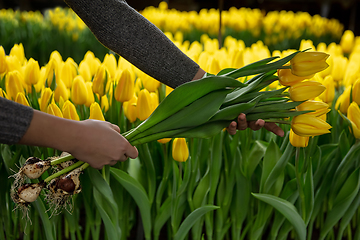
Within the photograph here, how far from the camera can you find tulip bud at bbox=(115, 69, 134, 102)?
1.03 meters

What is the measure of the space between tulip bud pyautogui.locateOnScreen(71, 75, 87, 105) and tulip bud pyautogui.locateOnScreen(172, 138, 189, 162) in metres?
0.32

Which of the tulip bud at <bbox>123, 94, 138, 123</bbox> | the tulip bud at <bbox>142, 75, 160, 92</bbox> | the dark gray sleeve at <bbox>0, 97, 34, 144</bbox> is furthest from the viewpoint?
the tulip bud at <bbox>142, 75, 160, 92</bbox>

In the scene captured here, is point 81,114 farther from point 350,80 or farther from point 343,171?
point 350,80

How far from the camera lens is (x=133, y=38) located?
1.01 metres

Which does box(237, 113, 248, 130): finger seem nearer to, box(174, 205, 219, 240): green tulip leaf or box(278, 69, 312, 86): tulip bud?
box(278, 69, 312, 86): tulip bud

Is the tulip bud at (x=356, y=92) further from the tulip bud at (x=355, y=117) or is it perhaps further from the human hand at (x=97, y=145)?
the human hand at (x=97, y=145)

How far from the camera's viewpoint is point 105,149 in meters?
0.76

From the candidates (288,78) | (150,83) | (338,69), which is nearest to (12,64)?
(150,83)

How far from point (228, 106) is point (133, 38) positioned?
341 mm

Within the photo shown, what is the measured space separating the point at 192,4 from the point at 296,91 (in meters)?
6.76

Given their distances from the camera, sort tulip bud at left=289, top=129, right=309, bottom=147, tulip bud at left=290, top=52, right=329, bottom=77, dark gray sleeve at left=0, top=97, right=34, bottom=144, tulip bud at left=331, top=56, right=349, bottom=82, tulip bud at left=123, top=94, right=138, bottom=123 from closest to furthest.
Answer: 1. dark gray sleeve at left=0, top=97, right=34, bottom=144
2. tulip bud at left=290, top=52, right=329, bottom=77
3. tulip bud at left=289, top=129, right=309, bottom=147
4. tulip bud at left=123, top=94, right=138, bottom=123
5. tulip bud at left=331, top=56, right=349, bottom=82

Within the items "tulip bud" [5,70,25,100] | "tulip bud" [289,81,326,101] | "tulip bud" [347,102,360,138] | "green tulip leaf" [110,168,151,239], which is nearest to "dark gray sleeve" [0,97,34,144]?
"green tulip leaf" [110,168,151,239]

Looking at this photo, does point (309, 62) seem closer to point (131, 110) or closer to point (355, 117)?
point (355, 117)

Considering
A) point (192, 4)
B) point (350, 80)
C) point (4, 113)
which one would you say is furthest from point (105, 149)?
point (192, 4)
